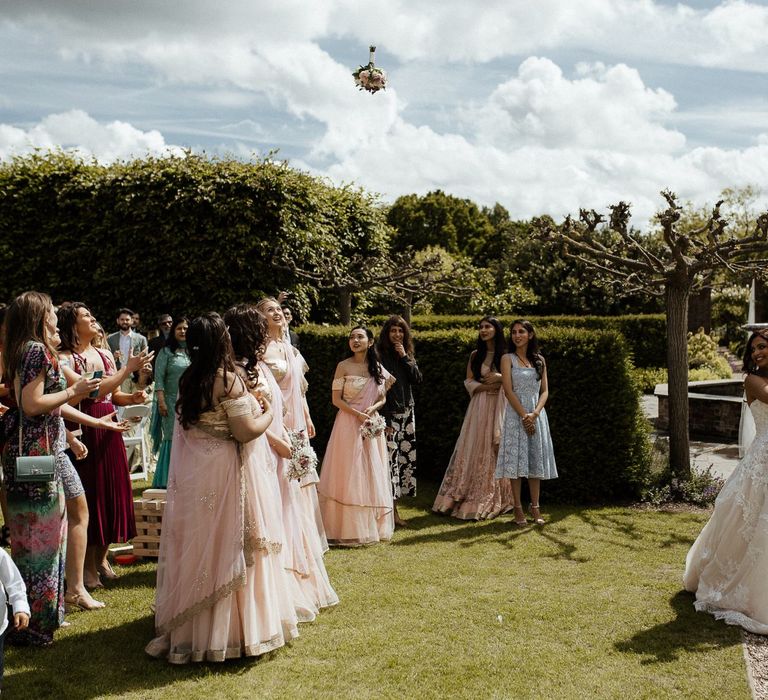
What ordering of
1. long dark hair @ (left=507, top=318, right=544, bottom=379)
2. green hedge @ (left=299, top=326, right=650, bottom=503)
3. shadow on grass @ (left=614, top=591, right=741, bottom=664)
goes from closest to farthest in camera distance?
1. shadow on grass @ (left=614, top=591, right=741, bottom=664)
2. long dark hair @ (left=507, top=318, right=544, bottom=379)
3. green hedge @ (left=299, top=326, right=650, bottom=503)

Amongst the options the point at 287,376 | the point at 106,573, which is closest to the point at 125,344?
the point at 106,573

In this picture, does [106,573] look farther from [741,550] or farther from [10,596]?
[741,550]

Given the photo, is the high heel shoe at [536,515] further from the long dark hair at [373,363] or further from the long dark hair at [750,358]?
the long dark hair at [750,358]

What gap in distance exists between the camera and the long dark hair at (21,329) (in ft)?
14.5

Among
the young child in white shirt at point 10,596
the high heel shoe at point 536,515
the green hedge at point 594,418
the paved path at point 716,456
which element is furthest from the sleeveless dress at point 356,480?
the paved path at point 716,456

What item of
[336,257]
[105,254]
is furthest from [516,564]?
[105,254]

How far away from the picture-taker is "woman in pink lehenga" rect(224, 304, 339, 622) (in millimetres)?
4711

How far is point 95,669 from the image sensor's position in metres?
4.34

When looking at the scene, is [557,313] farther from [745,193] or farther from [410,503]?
[410,503]

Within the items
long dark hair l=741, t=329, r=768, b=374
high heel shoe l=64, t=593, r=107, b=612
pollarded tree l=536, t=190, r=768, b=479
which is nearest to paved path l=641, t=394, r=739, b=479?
pollarded tree l=536, t=190, r=768, b=479

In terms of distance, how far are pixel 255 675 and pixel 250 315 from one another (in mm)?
2093

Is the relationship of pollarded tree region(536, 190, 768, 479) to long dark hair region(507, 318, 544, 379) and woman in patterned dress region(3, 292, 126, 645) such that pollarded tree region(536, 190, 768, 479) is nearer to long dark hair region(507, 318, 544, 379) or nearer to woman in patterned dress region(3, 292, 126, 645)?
long dark hair region(507, 318, 544, 379)

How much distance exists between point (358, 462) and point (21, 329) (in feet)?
11.4

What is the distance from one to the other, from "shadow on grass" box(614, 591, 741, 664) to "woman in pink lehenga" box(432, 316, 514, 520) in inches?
116
